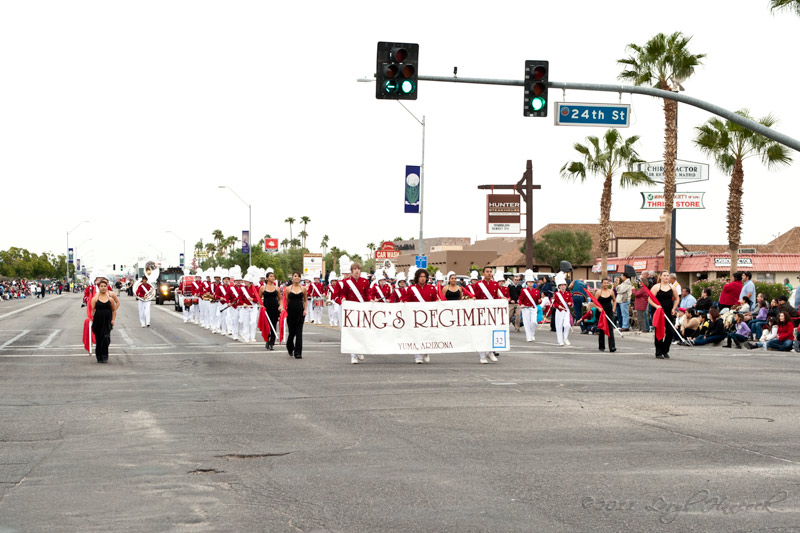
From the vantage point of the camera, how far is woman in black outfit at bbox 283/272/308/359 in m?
18.9

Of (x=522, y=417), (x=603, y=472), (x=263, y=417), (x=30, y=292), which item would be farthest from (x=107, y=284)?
(x=30, y=292)

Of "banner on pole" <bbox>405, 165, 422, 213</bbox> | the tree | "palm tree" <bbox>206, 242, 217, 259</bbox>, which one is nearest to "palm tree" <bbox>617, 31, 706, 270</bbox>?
"banner on pole" <bbox>405, 165, 422, 213</bbox>

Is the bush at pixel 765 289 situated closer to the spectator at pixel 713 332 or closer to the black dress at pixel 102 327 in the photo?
the spectator at pixel 713 332

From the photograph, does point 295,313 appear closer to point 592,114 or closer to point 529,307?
point 592,114

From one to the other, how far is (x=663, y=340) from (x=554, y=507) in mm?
13816

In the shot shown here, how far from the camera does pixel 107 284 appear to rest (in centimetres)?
1828

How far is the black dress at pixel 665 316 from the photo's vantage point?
64.5 ft

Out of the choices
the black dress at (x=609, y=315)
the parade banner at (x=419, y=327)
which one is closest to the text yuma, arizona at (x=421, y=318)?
the parade banner at (x=419, y=327)

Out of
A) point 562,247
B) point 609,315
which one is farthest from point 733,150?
point 562,247

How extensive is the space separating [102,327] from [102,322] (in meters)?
0.10

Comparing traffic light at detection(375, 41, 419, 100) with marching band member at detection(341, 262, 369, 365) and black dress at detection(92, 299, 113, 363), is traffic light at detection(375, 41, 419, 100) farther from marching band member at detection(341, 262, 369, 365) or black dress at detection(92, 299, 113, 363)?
black dress at detection(92, 299, 113, 363)

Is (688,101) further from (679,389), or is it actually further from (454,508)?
(454,508)

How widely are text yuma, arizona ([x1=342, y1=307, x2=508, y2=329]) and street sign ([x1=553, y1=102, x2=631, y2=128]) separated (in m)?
4.43

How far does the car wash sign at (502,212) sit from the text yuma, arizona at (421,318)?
30.9 metres
